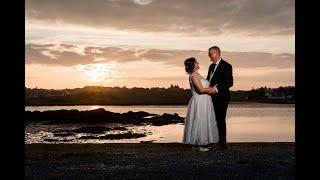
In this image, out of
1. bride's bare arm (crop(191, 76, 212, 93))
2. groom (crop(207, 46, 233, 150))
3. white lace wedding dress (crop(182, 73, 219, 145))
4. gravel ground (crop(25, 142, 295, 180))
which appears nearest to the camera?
gravel ground (crop(25, 142, 295, 180))

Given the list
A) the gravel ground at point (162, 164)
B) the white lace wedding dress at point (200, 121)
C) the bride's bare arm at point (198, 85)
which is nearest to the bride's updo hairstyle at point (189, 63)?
the bride's bare arm at point (198, 85)

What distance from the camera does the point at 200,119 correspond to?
1431 cm

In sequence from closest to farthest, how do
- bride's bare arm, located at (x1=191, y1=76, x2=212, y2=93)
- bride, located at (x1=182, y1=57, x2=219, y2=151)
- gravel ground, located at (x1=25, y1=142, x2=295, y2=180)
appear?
gravel ground, located at (x1=25, y1=142, x2=295, y2=180) < bride's bare arm, located at (x1=191, y1=76, x2=212, y2=93) < bride, located at (x1=182, y1=57, x2=219, y2=151)

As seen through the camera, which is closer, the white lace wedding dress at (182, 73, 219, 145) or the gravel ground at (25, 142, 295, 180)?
the gravel ground at (25, 142, 295, 180)

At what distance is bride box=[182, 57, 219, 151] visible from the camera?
14056 mm

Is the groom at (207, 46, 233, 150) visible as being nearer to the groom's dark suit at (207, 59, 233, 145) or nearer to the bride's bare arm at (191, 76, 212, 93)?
the groom's dark suit at (207, 59, 233, 145)

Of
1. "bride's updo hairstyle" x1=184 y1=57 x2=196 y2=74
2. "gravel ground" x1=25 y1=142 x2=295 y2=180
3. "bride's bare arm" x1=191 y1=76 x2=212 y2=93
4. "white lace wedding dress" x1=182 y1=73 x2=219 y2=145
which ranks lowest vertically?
"gravel ground" x1=25 y1=142 x2=295 y2=180

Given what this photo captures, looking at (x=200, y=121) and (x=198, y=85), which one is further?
(x=200, y=121)

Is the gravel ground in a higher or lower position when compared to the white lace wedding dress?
lower

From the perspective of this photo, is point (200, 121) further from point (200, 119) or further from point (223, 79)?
point (223, 79)

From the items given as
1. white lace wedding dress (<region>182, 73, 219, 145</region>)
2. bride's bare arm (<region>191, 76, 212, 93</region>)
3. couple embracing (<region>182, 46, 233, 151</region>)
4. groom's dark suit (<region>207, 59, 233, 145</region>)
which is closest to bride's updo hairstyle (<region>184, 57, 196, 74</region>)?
couple embracing (<region>182, 46, 233, 151</region>)

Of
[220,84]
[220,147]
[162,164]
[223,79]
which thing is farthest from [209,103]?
[162,164]

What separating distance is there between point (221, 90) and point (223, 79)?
37 centimetres

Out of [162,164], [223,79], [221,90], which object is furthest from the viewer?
[221,90]
